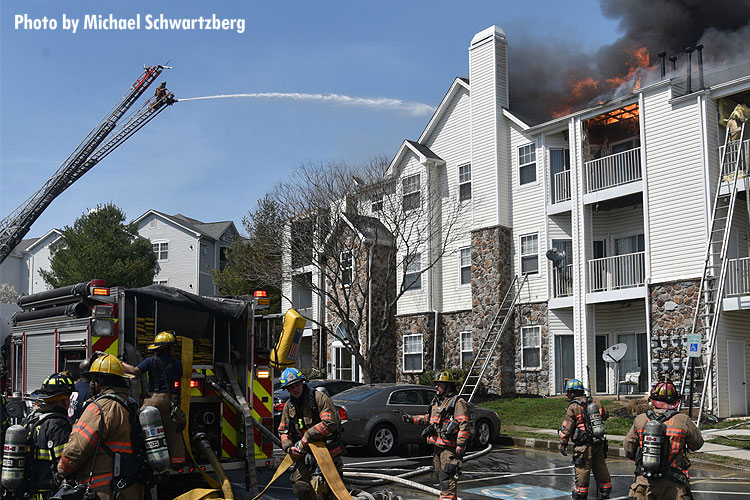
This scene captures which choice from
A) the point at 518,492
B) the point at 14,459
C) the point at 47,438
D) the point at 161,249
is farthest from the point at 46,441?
the point at 161,249

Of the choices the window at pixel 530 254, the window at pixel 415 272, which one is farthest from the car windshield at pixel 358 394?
the window at pixel 415 272

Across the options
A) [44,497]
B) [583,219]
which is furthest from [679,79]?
[44,497]

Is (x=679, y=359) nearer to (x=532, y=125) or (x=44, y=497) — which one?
(x=532, y=125)

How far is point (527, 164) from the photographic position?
82.4ft

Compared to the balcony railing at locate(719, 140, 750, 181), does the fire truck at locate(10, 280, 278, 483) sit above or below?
below

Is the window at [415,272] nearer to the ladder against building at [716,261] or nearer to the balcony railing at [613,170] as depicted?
the balcony railing at [613,170]

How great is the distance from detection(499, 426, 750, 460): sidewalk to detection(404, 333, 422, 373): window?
29.7 feet

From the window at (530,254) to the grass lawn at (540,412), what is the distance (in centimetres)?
422

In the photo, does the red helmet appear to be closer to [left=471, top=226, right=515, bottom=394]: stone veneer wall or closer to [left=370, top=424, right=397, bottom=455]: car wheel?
[left=370, top=424, right=397, bottom=455]: car wheel

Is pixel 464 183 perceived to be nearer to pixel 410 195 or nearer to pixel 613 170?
pixel 410 195

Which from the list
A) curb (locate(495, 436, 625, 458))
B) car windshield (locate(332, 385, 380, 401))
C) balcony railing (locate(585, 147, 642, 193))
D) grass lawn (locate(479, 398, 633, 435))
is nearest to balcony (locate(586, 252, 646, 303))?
balcony railing (locate(585, 147, 642, 193))

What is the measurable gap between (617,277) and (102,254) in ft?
102

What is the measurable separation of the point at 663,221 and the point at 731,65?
822 centimetres

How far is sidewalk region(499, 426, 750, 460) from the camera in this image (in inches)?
553
